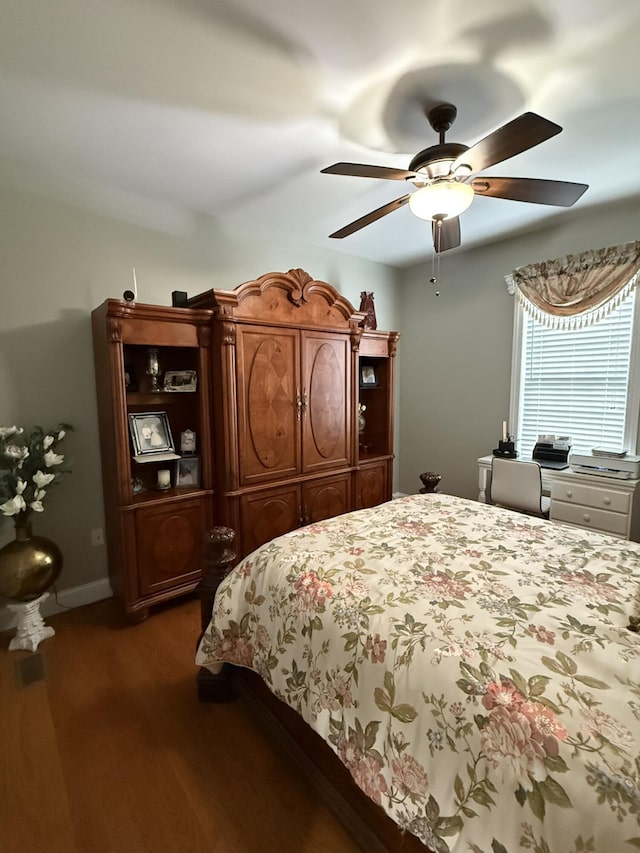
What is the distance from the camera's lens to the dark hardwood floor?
4.24 feet

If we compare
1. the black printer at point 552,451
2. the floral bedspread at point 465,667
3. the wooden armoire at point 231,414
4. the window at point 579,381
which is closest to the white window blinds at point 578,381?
the window at point 579,381

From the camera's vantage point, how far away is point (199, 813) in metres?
1.36

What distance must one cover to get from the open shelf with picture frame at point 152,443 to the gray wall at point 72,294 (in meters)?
0.11

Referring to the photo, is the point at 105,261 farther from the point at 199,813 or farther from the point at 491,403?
the point at 491,403

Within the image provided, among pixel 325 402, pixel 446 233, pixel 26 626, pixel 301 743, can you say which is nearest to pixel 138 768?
pixel 301 743

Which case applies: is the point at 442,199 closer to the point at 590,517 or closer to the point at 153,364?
the point at 153,364

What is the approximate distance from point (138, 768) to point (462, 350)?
3.69 metres

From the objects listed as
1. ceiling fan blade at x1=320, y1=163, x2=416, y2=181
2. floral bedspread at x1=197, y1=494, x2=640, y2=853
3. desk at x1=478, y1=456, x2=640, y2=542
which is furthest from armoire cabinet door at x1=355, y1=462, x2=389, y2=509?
ceiling fan blade at x1=320, y1=163, x2=416, y2=181

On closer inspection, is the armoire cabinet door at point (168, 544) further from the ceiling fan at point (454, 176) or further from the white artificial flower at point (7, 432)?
the ceiling fan at point (454, 176)

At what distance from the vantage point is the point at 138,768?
59.9 inches

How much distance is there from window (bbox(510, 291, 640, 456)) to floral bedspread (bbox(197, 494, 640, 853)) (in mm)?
1641

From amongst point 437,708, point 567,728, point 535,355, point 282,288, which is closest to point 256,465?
point 282,288

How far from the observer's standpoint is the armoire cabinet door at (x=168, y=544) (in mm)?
2424

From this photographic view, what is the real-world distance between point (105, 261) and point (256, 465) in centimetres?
161
